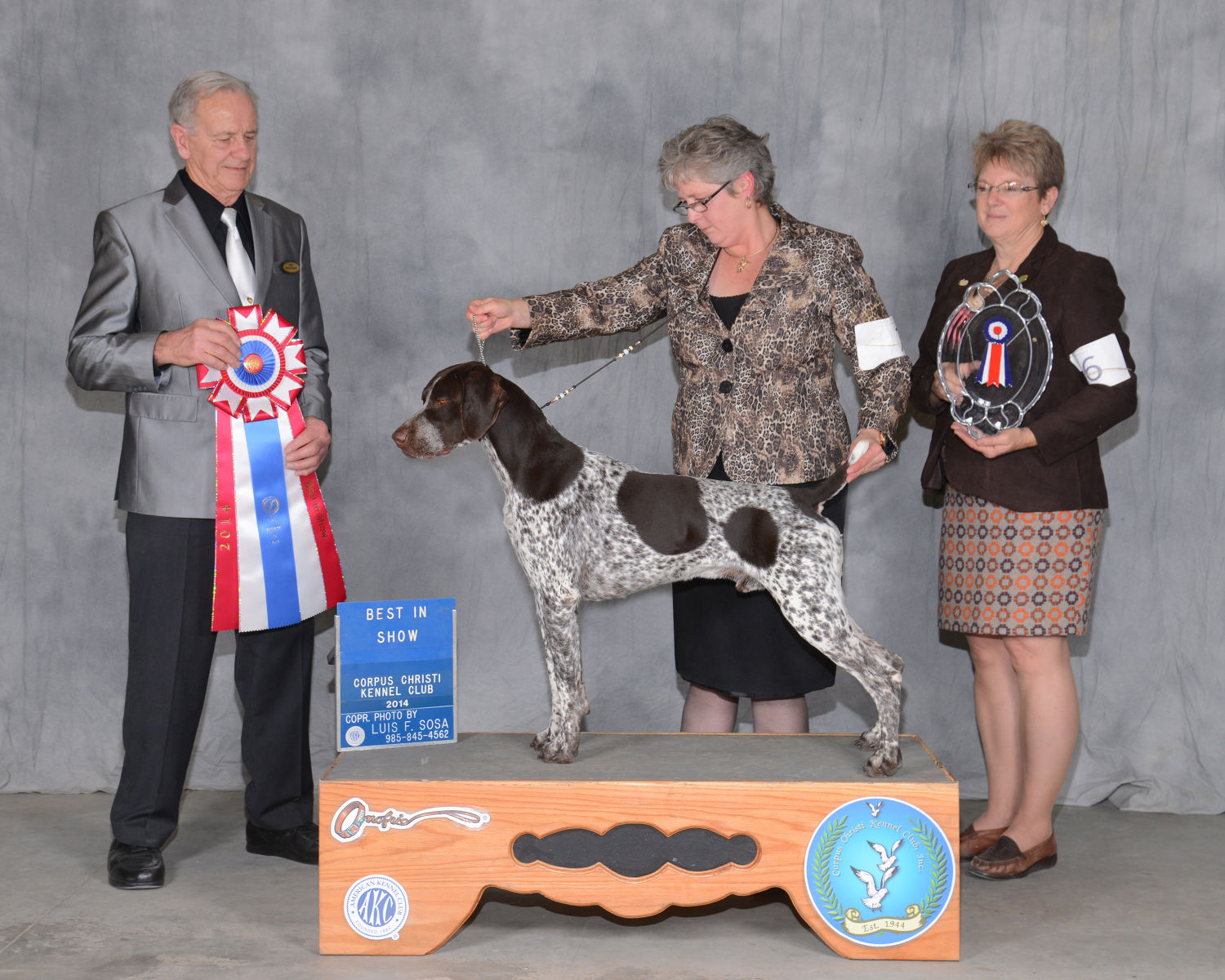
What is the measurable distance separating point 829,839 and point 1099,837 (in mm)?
1503

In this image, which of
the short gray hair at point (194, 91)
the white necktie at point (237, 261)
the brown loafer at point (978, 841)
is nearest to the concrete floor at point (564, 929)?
the brown loafer at point (978, 841)

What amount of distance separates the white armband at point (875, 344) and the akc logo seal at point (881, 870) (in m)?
1.07

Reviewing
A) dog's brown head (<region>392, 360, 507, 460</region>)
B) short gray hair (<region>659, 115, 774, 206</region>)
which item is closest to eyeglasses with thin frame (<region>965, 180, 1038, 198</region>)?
short gray hair (<region>659, 115, 774, 206</region>)

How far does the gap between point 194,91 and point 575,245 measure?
55.2 inches

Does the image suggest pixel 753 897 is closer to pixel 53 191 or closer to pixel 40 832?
pixel 40 832

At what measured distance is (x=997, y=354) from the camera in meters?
2.95

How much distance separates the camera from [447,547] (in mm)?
4051

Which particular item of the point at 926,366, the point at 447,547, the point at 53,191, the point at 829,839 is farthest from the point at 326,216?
the point at 829,839

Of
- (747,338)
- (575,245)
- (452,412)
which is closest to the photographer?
Result: (452,412)

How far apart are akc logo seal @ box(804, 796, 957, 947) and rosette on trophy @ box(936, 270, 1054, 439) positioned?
104 centimetres

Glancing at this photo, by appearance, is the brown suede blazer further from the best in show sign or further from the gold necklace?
the best in show sign

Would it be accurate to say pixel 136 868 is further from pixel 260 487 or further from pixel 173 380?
pixel 173 380

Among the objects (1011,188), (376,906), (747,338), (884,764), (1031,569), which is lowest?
(376,906)

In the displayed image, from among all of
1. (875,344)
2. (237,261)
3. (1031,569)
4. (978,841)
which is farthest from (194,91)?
(978,841)
